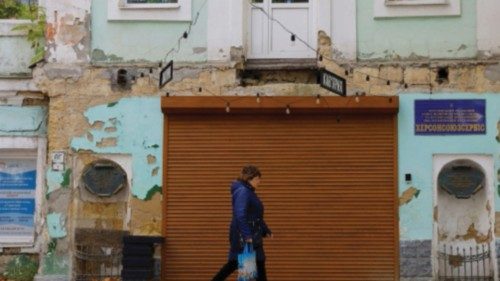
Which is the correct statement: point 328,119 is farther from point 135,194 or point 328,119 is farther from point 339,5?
point 135,194

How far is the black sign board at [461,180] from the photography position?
12828 mm

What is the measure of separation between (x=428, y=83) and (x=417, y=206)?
1947 mm

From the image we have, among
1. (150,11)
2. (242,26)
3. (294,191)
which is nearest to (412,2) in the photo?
(242,26)

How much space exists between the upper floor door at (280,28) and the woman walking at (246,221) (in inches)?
131

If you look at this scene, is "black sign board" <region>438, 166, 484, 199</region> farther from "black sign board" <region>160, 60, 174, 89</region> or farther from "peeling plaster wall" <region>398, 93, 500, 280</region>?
"black sign board" <region>160, 60, 174, 89</region>

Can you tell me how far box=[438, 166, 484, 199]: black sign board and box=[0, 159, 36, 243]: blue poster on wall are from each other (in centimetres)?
666

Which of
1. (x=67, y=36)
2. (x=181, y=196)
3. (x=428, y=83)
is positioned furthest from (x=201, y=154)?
(x=428, y=83)

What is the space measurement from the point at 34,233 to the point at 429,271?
6.36 metres

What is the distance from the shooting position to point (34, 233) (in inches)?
529

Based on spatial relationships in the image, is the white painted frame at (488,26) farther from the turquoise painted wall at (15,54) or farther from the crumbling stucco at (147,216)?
the turquoise painted wall at (15,54)

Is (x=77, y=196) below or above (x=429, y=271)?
above

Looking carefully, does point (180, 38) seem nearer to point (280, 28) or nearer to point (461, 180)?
point (280, 28)

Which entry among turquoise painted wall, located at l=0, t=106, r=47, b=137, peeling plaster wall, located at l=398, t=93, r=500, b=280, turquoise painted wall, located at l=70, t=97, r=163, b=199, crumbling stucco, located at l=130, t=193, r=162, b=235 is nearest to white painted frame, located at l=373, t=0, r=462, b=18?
peeling plaster wall, located at l=398, t=93, r=500, b=280

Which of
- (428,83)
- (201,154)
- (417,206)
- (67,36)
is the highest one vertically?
(67,36)
